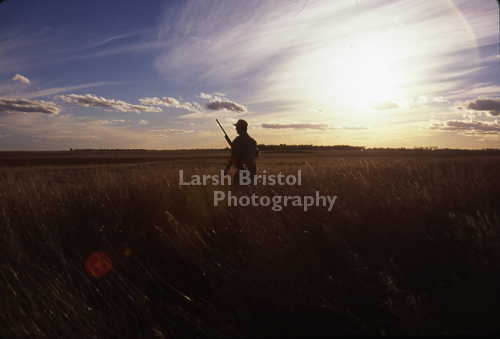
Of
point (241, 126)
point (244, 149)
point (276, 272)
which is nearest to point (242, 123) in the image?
point (241, 126)

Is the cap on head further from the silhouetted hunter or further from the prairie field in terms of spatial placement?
the prairie field

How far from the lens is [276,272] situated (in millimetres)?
2748

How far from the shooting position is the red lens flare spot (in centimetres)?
345

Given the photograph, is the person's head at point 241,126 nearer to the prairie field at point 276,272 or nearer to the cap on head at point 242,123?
the cap on head at point 242,123

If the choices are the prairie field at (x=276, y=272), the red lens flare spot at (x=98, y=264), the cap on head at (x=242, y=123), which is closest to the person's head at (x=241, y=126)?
the cap on head at (x=242, y=123)

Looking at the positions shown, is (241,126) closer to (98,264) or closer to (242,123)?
(242,123)

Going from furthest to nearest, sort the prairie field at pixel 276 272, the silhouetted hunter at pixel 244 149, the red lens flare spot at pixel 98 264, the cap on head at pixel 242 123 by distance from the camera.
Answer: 1. the cap on head at pixel 242 123
2. the silhouetted hunter at pixel 244 149
3. the red lens flare spot at pixel 98 264
4. the prairie field at pixel 276 272

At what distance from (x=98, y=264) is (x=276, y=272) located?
259 centimetres

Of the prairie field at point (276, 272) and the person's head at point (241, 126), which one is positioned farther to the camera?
the person's head at point (241, 126)

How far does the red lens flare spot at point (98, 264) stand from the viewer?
345 cm

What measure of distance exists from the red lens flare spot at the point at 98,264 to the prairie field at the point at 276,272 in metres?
0.07

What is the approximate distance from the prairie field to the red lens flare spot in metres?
0.07

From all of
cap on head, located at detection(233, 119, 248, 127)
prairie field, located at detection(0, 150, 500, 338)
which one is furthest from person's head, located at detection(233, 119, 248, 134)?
prairie field, located at detection(0, 150, 500, 338)

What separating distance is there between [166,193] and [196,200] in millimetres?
820
